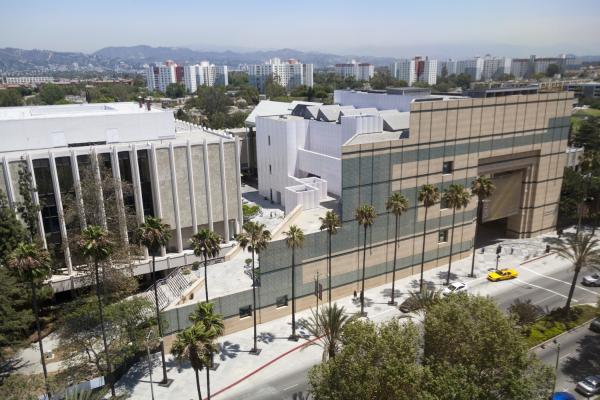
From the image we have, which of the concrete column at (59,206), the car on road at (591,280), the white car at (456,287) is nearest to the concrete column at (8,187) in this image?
the concrete column at (59,206)

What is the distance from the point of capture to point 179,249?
5988 centimetres

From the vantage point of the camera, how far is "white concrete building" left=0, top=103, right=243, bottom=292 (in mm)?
50938

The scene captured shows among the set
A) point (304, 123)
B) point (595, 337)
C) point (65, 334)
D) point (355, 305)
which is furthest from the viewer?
point (304, 123)

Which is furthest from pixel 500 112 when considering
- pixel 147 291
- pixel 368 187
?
pixel 147 291

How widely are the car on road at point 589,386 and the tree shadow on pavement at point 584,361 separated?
1.65 metres

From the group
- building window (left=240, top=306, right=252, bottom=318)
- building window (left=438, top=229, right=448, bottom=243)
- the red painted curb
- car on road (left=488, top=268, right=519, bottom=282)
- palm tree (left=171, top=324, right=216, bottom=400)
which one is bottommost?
the red painted curb

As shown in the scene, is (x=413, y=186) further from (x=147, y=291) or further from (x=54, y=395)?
(x=54, y=395)

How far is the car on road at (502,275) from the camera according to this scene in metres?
58.1

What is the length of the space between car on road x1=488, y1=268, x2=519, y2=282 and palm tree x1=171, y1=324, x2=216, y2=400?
42693 millimetres

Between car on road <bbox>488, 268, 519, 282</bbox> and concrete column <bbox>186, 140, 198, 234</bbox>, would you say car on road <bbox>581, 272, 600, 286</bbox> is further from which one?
concrete column <bbox>186, 140, 198, 234</bbox>

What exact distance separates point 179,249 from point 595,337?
49368mm

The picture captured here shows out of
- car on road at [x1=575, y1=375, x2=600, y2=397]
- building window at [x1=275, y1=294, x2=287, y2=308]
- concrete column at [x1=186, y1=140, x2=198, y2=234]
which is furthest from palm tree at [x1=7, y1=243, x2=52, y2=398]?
car on road at [x1=575, y1=375, x2=600, y2=397]

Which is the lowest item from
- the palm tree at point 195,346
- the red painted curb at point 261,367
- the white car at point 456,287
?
the red painted curb at point 261,367

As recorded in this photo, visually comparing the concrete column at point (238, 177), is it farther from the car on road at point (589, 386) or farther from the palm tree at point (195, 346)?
the car on road at point (589, 386)
